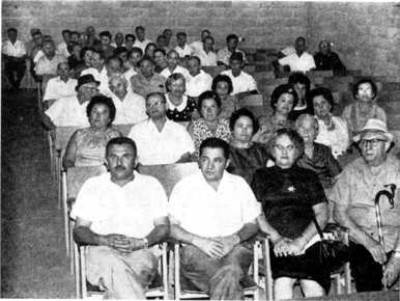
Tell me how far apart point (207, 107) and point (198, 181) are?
1346 millimetres

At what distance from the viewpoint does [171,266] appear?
3.33m

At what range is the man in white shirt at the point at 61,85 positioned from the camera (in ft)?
20.2

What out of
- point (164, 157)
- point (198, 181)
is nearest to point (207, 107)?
point (164, 157)

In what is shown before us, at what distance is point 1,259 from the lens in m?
4.05

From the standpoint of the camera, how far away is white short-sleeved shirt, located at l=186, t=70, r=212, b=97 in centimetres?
682

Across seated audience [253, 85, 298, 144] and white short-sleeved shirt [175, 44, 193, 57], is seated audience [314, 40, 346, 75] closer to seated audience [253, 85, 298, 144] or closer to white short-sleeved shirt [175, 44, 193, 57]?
white short-sleeved shirt [175, 44, 193, 57]

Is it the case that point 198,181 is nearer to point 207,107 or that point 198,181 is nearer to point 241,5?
point 207,107

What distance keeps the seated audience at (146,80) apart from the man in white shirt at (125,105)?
3.46 ft

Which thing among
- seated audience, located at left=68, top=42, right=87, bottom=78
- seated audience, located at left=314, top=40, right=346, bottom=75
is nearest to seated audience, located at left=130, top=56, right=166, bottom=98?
seated audience, located at left=68, top=42, right=87, bottom=78

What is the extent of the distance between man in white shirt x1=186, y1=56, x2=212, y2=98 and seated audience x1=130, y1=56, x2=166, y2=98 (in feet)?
1.02

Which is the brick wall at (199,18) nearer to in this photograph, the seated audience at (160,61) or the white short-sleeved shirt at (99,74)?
→ the seated audience at (160,61)

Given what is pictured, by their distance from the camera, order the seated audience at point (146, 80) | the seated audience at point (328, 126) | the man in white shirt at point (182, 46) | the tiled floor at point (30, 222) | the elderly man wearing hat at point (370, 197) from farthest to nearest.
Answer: the man in white shirt at point (182, 46), the seated audience at point (146, 80), the seated audience at point (328, 126), the tiled floor at point (30, 222), the elderly man wearing hat at point (370, 197)

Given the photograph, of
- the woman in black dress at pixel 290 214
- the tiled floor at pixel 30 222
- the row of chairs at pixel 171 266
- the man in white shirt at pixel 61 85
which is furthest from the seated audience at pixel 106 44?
the woman in black dress at pixel 290 214

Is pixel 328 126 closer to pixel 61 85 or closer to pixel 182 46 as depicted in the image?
pixel 61 85
